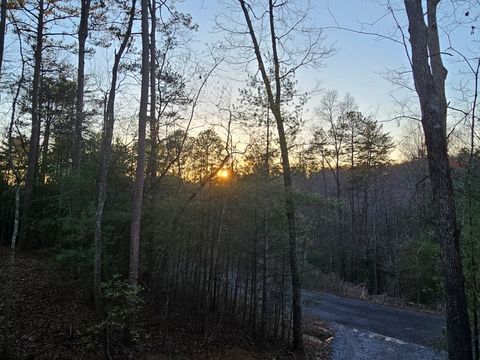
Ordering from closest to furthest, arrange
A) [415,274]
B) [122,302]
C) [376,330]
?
[122,302] < [376,330] < [415,274]

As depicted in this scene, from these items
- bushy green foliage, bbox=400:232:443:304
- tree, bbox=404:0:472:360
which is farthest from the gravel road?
tree, bbox=404:0:472:360

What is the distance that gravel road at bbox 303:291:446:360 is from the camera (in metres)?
10.2

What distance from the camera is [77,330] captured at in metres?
7.67

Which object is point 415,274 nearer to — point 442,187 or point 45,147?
point 442,187

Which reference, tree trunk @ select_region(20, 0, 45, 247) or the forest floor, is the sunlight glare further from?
tree trunk @ select_region(20, 0, 45, 247)

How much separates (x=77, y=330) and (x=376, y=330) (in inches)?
380

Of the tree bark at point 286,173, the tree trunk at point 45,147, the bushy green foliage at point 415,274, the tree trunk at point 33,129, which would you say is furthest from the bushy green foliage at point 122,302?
the bushy green foliage at point 415,274

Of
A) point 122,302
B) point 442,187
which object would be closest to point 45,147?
point 122,302

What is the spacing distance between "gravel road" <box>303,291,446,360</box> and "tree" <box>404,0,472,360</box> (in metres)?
2.51

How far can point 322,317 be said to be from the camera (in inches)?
562

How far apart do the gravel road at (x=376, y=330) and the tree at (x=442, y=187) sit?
2.51m

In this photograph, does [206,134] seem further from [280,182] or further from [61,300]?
[61,300]

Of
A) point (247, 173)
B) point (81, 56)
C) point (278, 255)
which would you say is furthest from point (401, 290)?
point (81, 56)

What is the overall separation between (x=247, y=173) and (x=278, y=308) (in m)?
4.18
